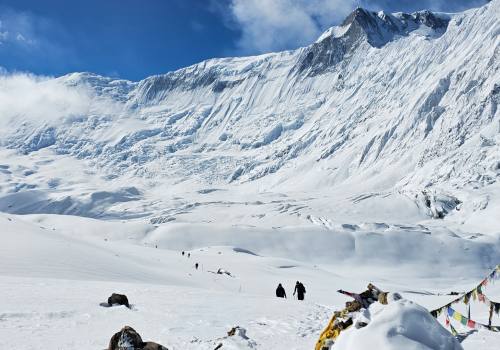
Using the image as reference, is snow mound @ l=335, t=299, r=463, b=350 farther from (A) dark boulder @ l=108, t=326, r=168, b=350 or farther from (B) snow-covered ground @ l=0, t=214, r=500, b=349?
(B) snow-covered ground @ l=0, t=214, r=500, b=349

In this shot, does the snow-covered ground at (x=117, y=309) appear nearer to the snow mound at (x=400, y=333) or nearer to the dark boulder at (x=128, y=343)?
the dark boulder at (x=128, y=343)

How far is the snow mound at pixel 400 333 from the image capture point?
754 centimetres

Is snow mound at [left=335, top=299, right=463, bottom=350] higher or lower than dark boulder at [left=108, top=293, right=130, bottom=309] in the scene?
lower

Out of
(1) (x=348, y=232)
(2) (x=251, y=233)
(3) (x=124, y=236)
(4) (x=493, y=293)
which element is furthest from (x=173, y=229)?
(4) (x=493, y=293)

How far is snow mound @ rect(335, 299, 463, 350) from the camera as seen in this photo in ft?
24.7

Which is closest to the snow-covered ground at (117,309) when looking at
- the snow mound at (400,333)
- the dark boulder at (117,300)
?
the dark boulder at (117,300)

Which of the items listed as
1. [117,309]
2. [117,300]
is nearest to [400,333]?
[117,309]

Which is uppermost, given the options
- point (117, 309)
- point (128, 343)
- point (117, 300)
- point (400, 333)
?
point (117, 300)

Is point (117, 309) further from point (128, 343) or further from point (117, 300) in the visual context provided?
point (128, 343)

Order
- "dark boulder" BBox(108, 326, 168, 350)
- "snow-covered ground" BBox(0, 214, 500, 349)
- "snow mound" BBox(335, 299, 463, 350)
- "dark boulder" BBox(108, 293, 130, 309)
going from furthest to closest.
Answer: "dark boulder" BBox(108, 293, 130, 309) → "snow-covered ground" BBox(0, 214, 500, 349) → "dark boulder" BBox(108, 326, 168, 350) → "snow mound" BBox(335, 299, 463, 350)

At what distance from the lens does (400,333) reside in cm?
774

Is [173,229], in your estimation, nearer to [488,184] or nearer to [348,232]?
[348,232]

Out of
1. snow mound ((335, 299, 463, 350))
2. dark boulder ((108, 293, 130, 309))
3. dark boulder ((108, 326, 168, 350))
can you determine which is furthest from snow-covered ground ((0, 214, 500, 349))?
snow mound ((335, 299, 463, 350))

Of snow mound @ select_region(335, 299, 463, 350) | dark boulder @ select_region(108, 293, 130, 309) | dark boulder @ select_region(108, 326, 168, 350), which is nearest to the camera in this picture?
snow mound @ select_region(335, 299, 463, 350)
